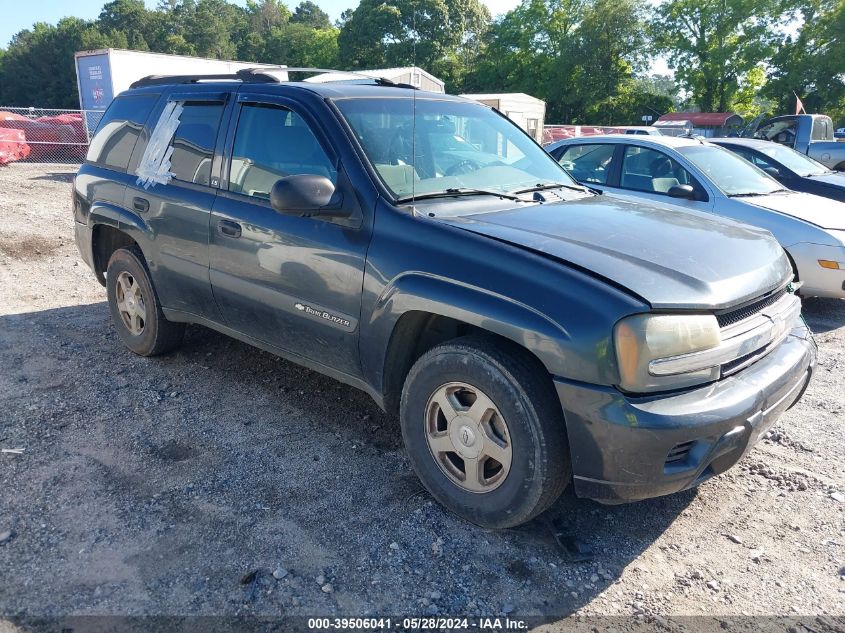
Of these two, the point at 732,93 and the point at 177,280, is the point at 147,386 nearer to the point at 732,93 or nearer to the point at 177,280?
the point at 177,280

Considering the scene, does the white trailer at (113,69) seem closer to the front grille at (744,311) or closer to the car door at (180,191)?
the car door at (180,191)

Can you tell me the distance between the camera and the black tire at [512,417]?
8.26 ft

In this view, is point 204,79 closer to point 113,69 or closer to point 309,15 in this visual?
point 113,69

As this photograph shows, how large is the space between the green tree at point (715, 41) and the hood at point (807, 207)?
144 ft

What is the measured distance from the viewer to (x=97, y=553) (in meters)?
2.68

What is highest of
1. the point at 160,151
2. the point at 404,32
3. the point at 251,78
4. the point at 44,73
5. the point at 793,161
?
the point at 404,32

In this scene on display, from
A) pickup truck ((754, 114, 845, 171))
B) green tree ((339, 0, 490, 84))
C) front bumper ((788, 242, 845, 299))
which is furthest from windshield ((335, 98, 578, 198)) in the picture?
green tree ((339, 0, 490, 84))

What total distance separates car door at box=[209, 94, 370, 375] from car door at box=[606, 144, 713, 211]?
13.2ft

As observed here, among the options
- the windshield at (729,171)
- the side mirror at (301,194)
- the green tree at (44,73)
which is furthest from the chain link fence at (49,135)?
the green tree at (44,73)

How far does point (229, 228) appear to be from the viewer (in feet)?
11.9

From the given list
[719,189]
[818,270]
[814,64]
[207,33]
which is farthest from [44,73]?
[818,270]

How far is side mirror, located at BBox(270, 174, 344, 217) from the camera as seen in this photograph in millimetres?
2908

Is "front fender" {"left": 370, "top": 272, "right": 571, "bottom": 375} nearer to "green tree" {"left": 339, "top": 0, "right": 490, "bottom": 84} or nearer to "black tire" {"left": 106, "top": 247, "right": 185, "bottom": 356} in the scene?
"black tire" {"left": 106, "top": 247, "right": 185, "bottom": 356}

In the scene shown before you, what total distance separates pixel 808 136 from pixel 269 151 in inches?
567
